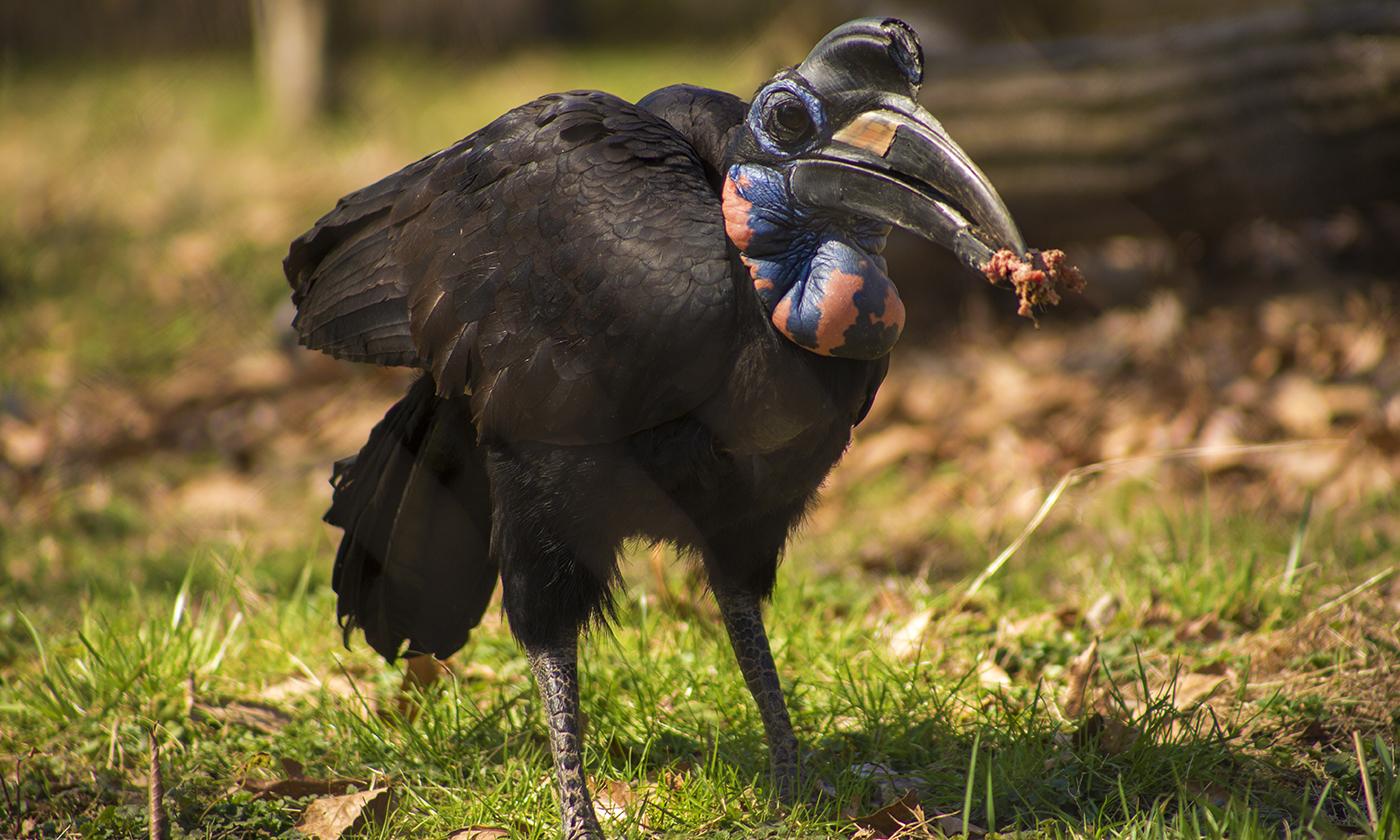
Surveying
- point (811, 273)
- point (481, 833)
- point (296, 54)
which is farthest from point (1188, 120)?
point (296, 54)

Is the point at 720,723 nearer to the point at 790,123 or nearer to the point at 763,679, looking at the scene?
the point at 763,679

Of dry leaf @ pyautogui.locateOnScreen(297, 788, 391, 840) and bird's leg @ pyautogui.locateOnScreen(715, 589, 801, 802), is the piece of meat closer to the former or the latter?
bird's leg @ pyautogui.locateOnScreen(715, 589, 801, 802)

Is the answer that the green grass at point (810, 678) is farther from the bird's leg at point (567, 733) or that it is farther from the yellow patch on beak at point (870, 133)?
the yellow patch on beak at point (870, 133)

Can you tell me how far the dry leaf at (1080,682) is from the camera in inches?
105

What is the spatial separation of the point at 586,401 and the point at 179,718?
1.50 meters

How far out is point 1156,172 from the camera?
17.3 ft

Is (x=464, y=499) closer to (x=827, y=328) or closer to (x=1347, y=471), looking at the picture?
(x=827, y=328)

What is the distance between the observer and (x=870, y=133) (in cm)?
210

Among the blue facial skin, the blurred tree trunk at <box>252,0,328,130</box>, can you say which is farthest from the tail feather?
the blurred tree trunk at <box>252,0,328,130</box>

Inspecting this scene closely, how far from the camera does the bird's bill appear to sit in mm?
2004

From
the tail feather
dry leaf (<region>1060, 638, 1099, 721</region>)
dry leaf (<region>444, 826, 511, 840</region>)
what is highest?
the tail feather

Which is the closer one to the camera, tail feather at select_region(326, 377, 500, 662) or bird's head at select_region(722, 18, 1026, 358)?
bird's head at select_region(722, 18, 1026, 358)

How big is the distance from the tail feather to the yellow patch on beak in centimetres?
110

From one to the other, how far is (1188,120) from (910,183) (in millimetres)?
3722
